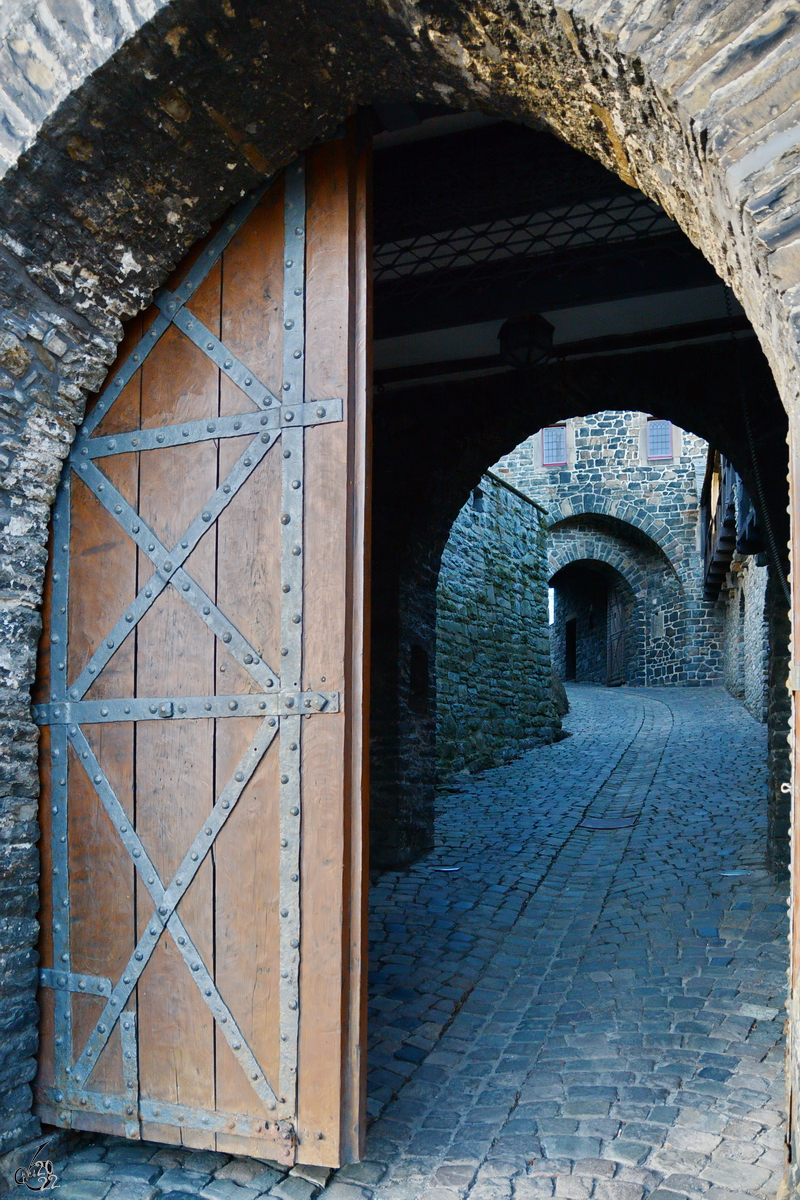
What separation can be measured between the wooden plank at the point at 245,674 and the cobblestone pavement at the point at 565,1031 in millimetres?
506

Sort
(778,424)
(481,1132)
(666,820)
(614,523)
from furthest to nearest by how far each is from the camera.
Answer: (614,523)
(666,820)
(778,424)
(481,1132)

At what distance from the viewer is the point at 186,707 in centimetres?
285

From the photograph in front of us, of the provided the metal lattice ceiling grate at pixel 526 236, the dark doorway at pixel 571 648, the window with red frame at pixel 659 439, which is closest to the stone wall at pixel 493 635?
the metal lattice ceiling grate at pixel 526 236

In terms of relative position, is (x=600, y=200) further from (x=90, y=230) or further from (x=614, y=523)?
(x=614, y=523)

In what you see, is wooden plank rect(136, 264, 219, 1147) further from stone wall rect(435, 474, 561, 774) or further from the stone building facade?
the stone building facade

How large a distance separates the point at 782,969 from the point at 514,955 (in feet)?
4.28

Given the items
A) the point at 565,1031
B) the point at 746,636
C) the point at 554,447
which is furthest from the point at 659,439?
the point at 565,1031

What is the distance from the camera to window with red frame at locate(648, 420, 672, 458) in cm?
1961

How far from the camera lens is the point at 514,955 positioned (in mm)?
4672

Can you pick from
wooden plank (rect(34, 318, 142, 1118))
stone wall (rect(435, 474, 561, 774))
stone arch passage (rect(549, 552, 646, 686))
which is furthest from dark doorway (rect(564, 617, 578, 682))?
wooden plank (rect(34, 318, 142, 1118))

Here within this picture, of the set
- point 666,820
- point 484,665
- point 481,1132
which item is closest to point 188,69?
point 481,1132

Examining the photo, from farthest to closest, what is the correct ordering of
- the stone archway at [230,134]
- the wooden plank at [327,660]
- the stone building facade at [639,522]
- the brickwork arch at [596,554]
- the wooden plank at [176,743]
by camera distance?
the brickwork arch at [596,554] → the stone building facade at [639,522] → the wooden plank at [176,743] → the wooden plank at [327,660] → the stone archway at [230,134]

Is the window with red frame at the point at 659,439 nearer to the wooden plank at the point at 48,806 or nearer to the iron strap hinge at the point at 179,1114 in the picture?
the wooden plank at the point at 48,806

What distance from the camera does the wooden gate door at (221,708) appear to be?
8.67ft
